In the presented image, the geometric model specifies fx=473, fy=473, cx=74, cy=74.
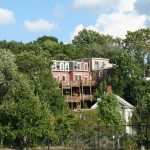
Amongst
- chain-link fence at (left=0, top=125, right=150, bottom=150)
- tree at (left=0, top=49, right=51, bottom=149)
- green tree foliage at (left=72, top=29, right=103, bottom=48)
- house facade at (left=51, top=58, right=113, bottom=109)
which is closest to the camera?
tree at (left=0, top=49, right=51, bottom=149)

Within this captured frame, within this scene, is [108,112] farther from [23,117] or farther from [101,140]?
[23,117]

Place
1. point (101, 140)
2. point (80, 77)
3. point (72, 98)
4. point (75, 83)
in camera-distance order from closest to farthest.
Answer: point (101, 140)
point (72, 98)
point (75, 83)
point (80, 77)

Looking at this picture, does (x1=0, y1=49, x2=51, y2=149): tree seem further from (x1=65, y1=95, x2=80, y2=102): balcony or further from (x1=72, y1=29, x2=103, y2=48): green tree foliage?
(x1=72, y1=29, x2=103, y2=48): green tree foliage

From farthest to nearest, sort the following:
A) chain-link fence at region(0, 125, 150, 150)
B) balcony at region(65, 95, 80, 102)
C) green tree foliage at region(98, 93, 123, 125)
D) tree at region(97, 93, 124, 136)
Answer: balcony at region(65, 95, 80, 102), green tree foliage at region(98, 93, 123, 125), tree at region(97, 93, 124, 136), chain-link fence at region(0, 125, 150, 150)

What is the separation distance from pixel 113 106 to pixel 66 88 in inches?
1121

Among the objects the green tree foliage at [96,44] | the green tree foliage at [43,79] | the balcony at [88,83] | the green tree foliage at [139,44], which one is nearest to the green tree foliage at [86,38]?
the green tree foliage at [96,44]

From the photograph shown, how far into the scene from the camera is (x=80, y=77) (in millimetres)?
90812

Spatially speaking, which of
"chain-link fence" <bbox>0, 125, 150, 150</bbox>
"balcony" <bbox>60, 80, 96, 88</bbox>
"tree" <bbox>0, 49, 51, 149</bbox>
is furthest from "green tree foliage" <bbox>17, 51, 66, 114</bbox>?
"tree" <bbox>0, 49, 51, 149</bbox>

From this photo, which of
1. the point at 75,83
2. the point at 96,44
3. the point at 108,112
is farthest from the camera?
the point at 96,44

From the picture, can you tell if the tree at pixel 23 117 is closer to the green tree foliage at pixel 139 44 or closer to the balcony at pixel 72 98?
the balcony at pixel 72 98

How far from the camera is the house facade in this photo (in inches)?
3296

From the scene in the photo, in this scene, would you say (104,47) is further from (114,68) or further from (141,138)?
(141,138)

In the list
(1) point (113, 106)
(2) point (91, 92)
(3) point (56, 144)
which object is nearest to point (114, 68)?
(2) point (91, 92)

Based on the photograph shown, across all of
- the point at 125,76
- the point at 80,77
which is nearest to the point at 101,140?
the point at 125,76
